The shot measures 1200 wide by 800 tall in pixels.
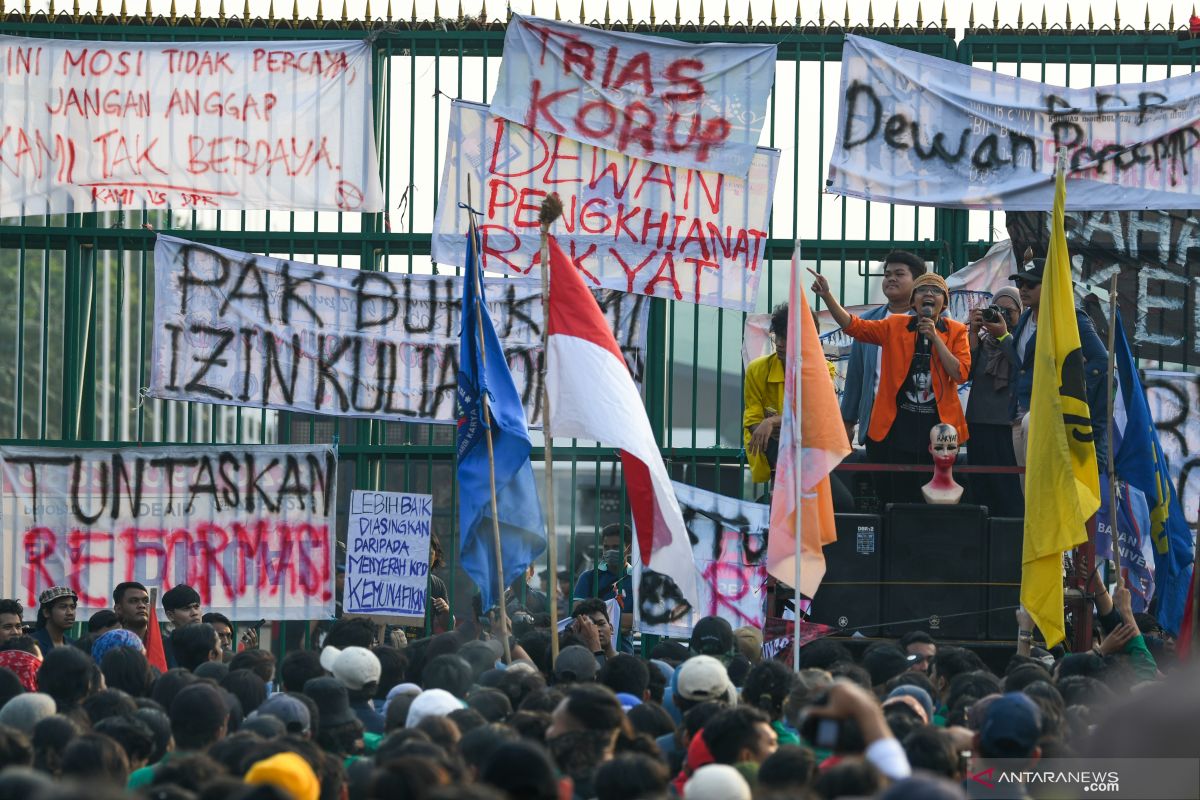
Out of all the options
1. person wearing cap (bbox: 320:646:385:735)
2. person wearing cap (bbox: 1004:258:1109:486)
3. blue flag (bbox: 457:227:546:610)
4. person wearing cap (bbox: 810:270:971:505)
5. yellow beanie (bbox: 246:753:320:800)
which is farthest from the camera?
person wearing cap (bbox: 810:270:971:505)

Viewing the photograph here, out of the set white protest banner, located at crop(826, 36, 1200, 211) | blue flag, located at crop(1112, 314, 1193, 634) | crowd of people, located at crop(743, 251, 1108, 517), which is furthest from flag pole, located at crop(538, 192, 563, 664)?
white protest banner, located at crop(826, 36, 1200, 211)

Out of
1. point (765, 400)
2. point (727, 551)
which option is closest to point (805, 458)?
point (765, 400)

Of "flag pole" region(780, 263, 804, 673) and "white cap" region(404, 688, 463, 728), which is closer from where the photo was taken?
"white cap" region(404, 688, 463, 728)

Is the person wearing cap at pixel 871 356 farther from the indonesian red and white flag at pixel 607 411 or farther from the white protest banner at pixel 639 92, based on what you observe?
the indonesian red and white flag at pixel 607 411

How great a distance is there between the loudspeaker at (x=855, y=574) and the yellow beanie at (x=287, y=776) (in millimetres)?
5459

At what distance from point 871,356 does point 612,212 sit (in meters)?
2.02

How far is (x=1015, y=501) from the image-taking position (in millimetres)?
10680

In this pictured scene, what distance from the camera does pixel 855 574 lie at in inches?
404

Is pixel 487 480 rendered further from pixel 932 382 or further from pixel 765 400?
pixel 932 382

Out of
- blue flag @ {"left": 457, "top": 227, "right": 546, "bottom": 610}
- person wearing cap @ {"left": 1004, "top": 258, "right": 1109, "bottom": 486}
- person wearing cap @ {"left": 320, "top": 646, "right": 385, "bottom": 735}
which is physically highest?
person wearing cap @ {"left": 1004, "top": 258, "right": 1109, "bottom": 486}

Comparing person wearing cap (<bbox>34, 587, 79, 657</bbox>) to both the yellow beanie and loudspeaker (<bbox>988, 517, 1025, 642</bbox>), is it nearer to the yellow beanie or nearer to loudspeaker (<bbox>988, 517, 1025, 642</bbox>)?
loudspeaker (<bbox>988, 517, 1025, 642</bbox>)

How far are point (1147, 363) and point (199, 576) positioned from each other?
6273 millimetres

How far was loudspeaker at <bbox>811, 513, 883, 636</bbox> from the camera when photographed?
10.2 metres

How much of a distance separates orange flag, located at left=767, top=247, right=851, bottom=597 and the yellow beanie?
4.52 m
